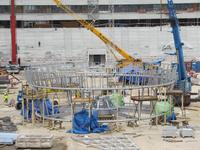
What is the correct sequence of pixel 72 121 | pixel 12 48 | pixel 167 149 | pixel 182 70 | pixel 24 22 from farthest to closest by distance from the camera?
1. pixel 24 22
2. pixel 12 48
3. pixel 182 70
4. pixel 72 121
5. pixel 167 149

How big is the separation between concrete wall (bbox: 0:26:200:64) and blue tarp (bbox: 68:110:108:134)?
45256mm

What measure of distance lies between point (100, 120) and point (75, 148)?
16.7 feet

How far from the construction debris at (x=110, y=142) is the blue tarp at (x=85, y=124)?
1.71 meters

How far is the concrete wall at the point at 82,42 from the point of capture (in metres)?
78.2

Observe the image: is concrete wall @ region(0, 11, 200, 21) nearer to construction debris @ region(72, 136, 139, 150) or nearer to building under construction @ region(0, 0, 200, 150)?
building under construction @ region(0, 0, 200, 150)

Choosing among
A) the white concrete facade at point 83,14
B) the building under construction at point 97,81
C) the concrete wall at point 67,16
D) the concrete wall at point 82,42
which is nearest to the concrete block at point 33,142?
the building under construction at point 97,81

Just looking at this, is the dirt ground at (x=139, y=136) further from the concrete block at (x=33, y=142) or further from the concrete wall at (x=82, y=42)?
the concrete wall at (x=82, y=42)

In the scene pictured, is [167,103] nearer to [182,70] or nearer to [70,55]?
[182,70]

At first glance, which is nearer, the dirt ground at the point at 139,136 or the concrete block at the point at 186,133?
the dirt ground at the point at 139,136

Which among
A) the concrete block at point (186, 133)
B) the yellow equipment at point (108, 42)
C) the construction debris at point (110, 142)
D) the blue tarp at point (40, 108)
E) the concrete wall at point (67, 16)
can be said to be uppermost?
the concrete wall at point (67, 16)

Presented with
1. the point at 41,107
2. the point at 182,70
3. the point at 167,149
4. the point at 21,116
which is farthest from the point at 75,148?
the point at 182,70

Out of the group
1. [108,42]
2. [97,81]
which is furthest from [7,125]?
[108,42]

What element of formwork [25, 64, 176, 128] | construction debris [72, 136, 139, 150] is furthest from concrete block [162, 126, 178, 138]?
formwork [25, 64, 176, 128]

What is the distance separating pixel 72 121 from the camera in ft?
107
